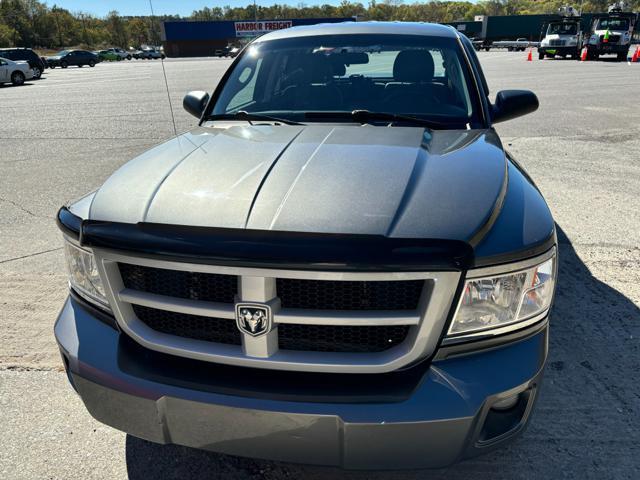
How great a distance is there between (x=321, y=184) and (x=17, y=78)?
91.9 ft

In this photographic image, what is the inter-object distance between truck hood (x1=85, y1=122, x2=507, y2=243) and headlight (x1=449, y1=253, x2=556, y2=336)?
0.57 ft

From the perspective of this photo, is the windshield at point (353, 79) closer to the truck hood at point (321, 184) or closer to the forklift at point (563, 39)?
the truck hood at point (321, 184)

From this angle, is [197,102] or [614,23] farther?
[614,23]

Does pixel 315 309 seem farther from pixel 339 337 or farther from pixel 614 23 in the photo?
pixel 614 23

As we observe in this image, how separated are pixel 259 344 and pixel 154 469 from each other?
38.2 inches

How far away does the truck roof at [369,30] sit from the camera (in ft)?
11.4

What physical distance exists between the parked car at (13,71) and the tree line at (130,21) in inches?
1532

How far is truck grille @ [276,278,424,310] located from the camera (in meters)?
1.59

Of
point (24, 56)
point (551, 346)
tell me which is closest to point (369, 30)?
point (551, 346)

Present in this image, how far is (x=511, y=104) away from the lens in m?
3.21

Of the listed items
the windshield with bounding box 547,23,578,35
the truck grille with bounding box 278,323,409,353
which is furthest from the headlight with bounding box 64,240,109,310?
the windshield with bounding box 547,23,578,35

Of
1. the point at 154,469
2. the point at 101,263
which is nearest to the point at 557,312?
the point at 154,469

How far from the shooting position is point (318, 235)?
5.10ft

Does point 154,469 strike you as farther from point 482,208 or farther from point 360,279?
point 482,208
